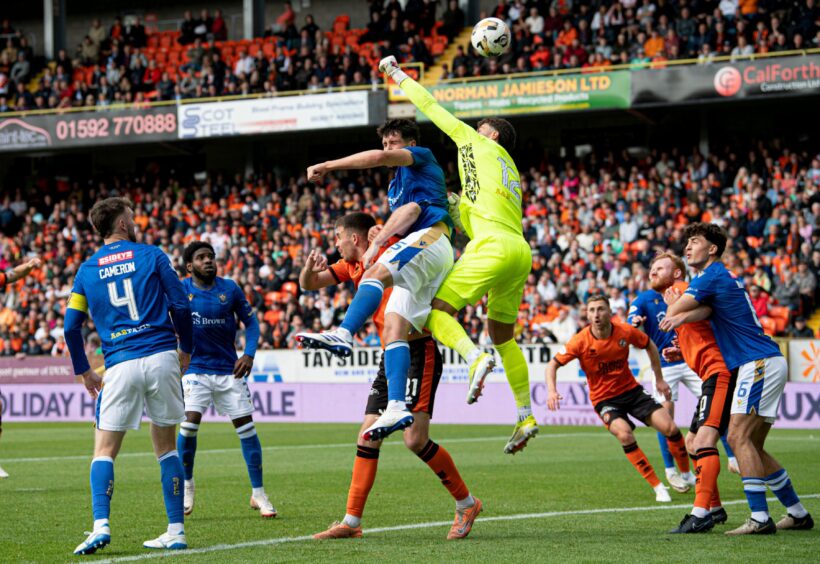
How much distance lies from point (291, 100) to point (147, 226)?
590 centimetres

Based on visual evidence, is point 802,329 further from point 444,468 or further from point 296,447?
point 444,468

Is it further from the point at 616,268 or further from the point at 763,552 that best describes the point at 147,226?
the point at 763,552

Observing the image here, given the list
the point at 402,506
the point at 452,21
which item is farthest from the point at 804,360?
the point at 452,21

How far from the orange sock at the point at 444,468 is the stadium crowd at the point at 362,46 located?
21832 millimetres

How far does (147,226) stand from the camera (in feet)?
115

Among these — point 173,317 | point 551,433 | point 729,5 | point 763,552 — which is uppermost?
point 729,5

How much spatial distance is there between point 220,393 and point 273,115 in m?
23.3

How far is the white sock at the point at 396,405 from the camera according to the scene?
320 inches

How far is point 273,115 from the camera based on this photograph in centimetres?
3375

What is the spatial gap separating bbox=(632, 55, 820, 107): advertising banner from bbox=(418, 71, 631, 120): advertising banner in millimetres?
544

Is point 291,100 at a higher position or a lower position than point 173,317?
higher

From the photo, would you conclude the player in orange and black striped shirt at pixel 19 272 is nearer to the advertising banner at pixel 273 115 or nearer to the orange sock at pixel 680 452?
the orange sock at pixel 680 452

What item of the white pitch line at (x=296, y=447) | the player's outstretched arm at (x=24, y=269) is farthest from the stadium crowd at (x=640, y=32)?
the player's outstretched arm at (x=24, y=269)

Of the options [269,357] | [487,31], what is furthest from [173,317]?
[269,357]
